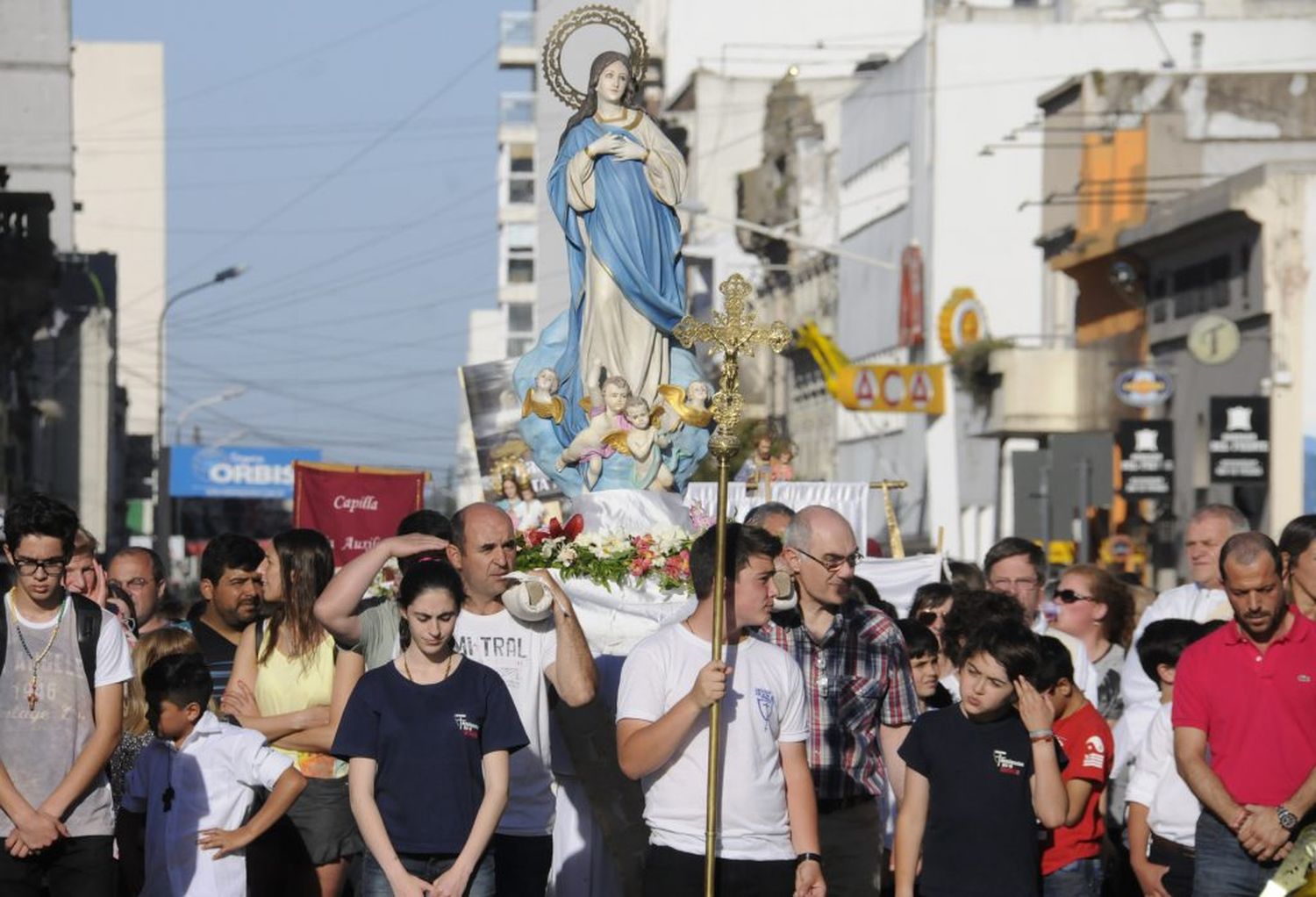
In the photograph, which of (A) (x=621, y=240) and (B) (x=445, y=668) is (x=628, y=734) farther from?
(A) (x=621, y=240)

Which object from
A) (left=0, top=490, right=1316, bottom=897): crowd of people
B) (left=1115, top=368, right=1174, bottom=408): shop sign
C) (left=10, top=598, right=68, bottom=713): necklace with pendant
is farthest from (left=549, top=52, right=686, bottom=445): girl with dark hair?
(left=1115, top=368, right=1174, bottom=408): shop sign

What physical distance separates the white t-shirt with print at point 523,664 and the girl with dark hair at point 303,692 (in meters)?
0.72

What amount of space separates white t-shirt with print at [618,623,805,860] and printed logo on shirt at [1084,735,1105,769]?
1454 millimetres

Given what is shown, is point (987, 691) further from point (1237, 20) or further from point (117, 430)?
point (117, 430)

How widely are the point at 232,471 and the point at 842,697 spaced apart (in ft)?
212

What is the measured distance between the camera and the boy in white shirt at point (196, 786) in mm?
9172

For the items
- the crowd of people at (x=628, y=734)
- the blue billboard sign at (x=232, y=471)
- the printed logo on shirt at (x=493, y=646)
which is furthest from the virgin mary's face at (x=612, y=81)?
the blue billboard sign at (x=232, y=471)

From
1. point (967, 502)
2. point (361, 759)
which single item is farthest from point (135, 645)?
point (967, 502)

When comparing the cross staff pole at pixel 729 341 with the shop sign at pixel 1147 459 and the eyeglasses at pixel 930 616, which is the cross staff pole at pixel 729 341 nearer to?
the eyeglasses at pixel 930 616

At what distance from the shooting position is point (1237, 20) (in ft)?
195

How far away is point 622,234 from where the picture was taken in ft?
56.6

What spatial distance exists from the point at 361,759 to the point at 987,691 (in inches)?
78.2

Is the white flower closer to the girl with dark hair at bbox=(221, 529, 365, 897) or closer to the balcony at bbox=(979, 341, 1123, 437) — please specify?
the girl with dark hair at bbox=(221, 529, 365, 897)

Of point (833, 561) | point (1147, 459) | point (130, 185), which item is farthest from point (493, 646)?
point (130, 185)
